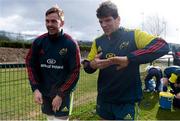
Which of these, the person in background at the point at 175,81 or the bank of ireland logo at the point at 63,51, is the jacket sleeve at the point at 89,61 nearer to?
the bank of ireland logo at the point at 63,51

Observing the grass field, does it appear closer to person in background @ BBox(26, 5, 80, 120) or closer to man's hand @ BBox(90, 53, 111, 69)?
person in background @ BBox(26, 5, 80, 120)

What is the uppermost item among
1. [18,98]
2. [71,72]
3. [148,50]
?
[148,50]

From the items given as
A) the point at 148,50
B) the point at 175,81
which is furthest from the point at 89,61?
the point at 175,81

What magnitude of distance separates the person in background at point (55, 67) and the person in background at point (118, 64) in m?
0.46

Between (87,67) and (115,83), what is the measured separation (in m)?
0.34

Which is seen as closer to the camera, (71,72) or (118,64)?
(118,64)

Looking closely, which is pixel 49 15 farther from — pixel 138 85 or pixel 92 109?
pixel 92 109

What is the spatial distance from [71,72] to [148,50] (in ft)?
3.45

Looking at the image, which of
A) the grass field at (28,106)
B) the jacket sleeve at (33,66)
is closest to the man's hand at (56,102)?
the jacket sleeve at (33,66)

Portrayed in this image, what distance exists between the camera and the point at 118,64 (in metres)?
2.99

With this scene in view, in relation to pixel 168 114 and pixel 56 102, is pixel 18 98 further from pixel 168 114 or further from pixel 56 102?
pixel 56 102

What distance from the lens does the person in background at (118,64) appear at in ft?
9.87

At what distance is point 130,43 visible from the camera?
3094mm

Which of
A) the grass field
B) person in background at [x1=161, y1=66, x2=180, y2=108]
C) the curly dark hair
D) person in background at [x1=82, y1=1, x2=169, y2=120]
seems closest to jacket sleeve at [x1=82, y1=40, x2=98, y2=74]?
person in background at [x1=82, y1=1, x2=169, y2=120]
